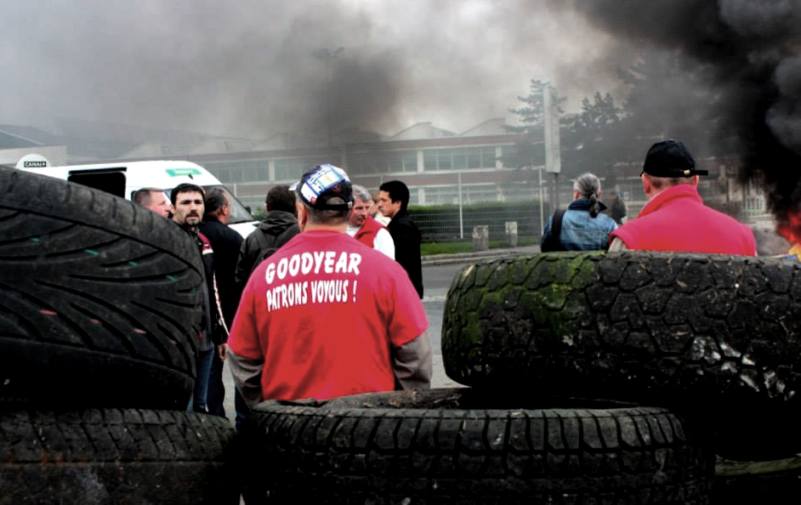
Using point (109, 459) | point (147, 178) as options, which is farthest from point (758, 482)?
point (147, 178)

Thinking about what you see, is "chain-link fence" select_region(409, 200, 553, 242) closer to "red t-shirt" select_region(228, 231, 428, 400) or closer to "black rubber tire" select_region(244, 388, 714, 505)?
"red t-shirt" select_region(228, 231, 428, 400)

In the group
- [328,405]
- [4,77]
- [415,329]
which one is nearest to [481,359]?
[415,329]

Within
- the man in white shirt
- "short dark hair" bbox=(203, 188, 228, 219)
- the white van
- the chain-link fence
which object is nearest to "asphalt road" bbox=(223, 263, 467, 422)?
"short dark hair" bbox=(203, 188, 228, 219)

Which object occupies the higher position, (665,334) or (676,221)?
(676,221)

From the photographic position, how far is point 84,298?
13.9 ft

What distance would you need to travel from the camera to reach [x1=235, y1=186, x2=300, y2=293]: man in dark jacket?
7.85m

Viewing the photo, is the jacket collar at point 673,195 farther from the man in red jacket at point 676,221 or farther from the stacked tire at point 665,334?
the stacked tire at point 665,334

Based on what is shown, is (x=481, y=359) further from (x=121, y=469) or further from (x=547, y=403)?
(x=121, y=469)

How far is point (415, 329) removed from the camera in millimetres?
4871

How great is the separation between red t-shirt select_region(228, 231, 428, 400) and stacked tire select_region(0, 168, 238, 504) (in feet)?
1.37

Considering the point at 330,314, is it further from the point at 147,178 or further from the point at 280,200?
the point at 147,178

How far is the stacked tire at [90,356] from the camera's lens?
4102 millimetres

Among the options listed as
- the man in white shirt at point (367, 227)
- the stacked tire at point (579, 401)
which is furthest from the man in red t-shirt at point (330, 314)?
the man in white shirt at point (367, 227)

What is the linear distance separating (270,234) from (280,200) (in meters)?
0.29
